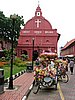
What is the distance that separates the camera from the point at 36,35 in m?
71.8

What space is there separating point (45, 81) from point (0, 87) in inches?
101

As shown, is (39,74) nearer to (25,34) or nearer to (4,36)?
(4,36)

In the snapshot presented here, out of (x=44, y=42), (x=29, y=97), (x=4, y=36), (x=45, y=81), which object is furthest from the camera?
(x=44, y=42)

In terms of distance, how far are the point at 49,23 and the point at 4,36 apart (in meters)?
12.9

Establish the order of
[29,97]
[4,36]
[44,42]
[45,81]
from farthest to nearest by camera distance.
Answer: [44,42] < [4,36] < [45,81] < [29,97]

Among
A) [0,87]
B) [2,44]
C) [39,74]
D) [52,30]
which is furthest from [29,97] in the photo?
[52,30]

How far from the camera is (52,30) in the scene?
236 ft

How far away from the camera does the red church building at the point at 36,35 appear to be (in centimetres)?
7138

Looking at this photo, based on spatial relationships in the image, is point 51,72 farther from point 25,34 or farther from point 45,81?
point 25,34

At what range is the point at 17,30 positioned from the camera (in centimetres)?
6900

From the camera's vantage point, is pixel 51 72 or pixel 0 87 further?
pixel 51 72

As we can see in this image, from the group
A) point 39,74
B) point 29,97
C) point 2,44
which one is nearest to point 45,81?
point 39,74

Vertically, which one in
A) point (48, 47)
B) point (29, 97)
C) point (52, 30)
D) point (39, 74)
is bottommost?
point (29, 97)

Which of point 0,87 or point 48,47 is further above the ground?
point 48,47
